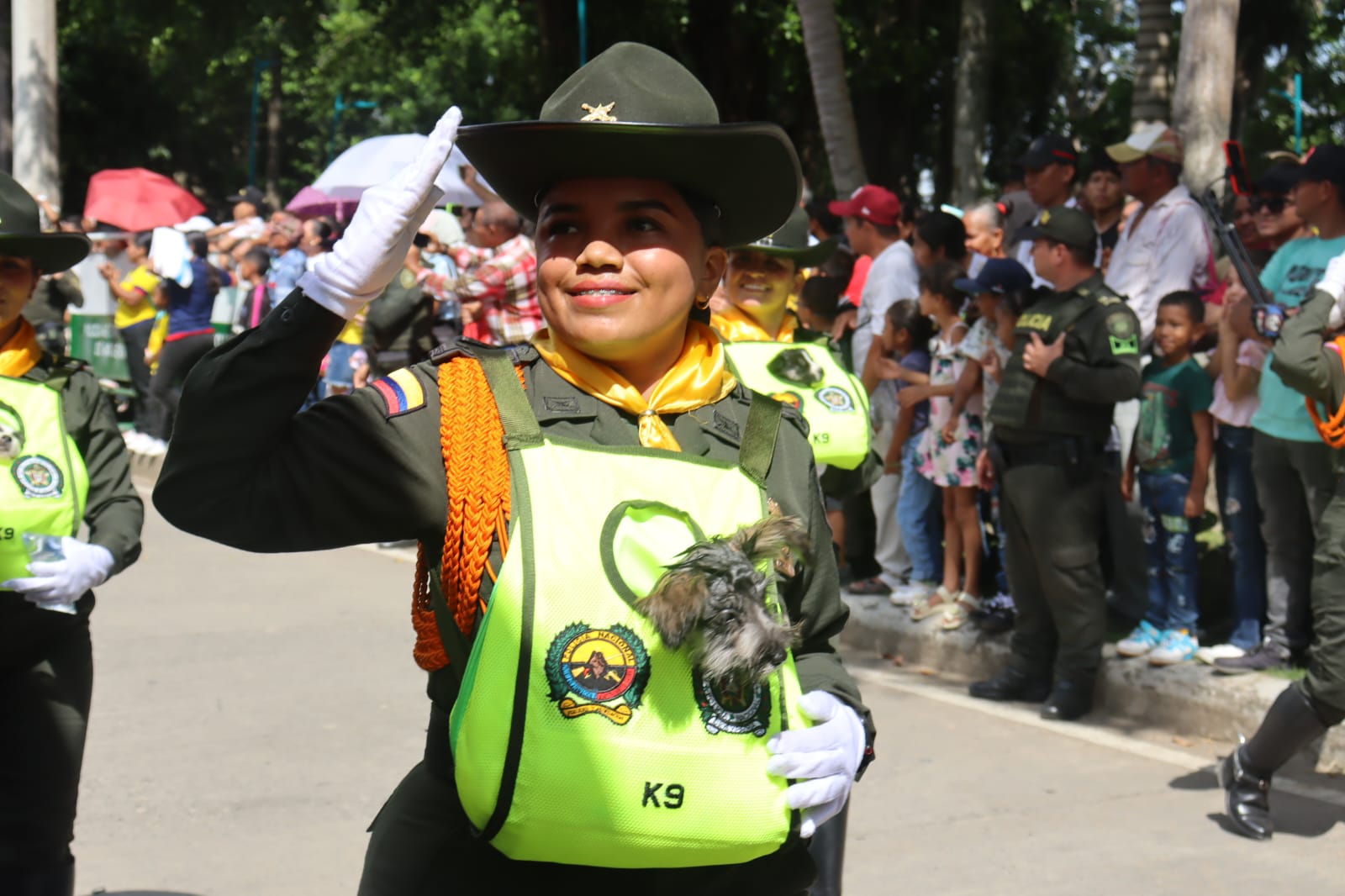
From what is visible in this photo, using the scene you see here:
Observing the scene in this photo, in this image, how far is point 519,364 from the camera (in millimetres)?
2396

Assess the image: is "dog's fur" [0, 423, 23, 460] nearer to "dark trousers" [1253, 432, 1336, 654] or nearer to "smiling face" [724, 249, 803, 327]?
"smiling face" [724, 249, 803, 327]

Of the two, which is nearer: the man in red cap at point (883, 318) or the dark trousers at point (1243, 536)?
the dark trousers at point (1243, 536)

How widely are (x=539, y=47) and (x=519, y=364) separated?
61.1 ft

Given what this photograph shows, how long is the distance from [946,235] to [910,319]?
1.68 ft

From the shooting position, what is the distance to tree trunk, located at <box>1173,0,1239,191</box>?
29.8 feet

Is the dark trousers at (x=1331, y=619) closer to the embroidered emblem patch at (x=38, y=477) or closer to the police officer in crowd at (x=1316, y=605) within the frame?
the police officer in crowd at (x=1316, y=605)

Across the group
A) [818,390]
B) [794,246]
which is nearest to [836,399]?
[818,390]

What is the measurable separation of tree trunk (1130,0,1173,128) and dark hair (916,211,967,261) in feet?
12.1

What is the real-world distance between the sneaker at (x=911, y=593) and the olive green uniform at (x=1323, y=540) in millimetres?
3018

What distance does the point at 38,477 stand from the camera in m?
3.50

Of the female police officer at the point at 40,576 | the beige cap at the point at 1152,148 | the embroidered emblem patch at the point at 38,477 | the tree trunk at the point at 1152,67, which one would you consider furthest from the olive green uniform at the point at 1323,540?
the tree trunk at the point at 1152,67

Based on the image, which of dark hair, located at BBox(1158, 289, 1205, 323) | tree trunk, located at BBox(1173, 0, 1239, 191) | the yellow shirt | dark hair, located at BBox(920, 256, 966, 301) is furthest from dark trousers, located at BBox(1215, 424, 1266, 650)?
the yellow shirt

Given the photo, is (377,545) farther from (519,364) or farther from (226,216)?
(226,216)

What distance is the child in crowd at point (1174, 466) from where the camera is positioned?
6.77 m
